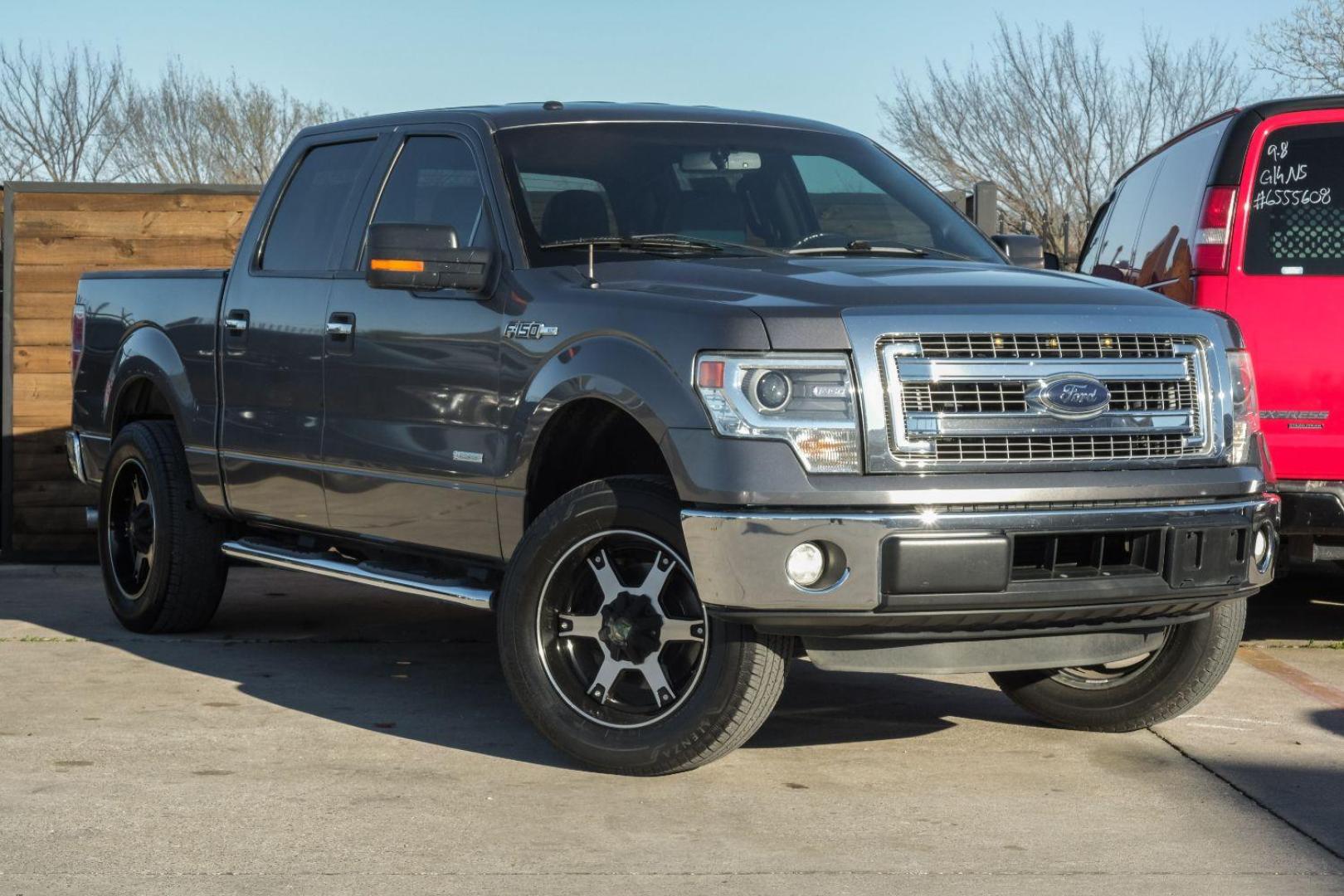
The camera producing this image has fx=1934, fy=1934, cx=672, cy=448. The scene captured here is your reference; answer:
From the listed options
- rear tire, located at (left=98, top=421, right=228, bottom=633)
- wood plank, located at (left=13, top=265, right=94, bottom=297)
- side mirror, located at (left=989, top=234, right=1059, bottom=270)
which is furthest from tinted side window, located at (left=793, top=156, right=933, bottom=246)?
wood plank, located at (left=13, top=265, right=94, bottom=297)

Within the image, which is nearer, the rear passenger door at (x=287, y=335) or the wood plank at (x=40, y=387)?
the rear passenger door at (x=287, y=335)

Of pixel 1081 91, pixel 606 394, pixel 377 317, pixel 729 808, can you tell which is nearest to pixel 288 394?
pixel 377 317

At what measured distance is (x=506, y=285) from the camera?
5.98m

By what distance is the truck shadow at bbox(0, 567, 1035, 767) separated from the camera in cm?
624

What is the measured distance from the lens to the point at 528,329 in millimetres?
5809

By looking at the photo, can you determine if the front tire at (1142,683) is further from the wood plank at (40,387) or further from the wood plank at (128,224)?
the wood plank at (40,387)

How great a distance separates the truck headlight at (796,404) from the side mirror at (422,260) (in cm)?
125

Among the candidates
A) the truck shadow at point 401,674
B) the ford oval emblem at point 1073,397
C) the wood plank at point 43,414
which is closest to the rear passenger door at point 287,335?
the truck shadow at point 401,674

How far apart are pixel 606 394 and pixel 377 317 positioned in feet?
4.55

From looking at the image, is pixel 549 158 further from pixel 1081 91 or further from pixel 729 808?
pixel 1081 91

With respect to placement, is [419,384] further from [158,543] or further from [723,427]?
[158,543]

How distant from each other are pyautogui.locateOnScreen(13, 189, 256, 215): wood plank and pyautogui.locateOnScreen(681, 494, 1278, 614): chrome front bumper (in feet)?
21.3

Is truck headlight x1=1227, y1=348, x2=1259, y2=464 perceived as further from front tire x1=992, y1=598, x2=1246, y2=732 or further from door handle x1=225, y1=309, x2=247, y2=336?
door handle x1=225, y1=309, x2=247, y2=336

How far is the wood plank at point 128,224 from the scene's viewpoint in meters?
10.7
